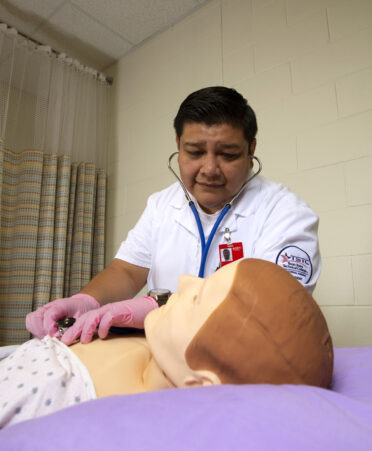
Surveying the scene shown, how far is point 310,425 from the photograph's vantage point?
37 centimetres

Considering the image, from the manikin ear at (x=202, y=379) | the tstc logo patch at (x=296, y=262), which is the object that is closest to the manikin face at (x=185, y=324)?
the manikin ear at (x=202, y=379)

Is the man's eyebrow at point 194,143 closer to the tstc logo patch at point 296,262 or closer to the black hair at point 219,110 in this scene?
the black hair at point 219,110

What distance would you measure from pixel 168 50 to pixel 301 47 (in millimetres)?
1083

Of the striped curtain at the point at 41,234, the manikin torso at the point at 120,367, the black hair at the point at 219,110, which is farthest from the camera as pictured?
the striped curtain at the point at 41,234

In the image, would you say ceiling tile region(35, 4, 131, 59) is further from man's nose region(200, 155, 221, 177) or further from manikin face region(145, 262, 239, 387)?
manikin face region(145, 262, 239, 387)

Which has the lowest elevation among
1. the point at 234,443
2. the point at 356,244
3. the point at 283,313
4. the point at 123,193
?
the point at 234,443

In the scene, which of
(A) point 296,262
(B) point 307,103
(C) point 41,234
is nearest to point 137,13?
(B) point 307,103

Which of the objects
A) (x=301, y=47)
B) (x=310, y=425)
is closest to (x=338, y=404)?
(x=310, y=425)

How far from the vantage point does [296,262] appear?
100 cm

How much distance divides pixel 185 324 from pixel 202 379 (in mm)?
89

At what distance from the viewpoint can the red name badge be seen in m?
1.23

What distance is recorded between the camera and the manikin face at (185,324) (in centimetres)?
59

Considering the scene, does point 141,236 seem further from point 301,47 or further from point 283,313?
point 301,47

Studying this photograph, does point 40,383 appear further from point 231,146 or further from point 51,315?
point 231,146
